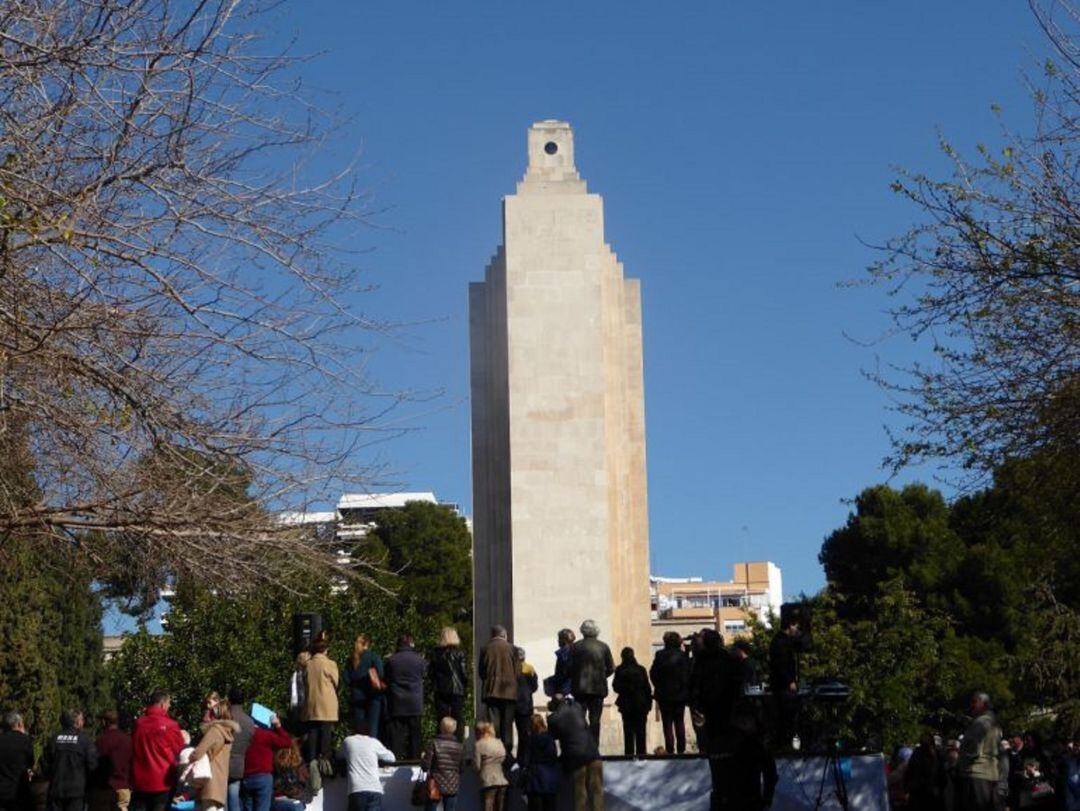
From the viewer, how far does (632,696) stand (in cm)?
1967

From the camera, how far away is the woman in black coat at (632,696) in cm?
1953

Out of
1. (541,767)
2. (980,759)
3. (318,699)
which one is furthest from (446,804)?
(980,759)

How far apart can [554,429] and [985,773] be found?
14604 mm

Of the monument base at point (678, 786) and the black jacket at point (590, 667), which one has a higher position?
the black jacket at point (590, 667)

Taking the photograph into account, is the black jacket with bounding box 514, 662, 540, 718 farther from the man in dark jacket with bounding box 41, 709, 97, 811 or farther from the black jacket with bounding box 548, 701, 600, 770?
the man in dark jacket with bounding box 41, 709, 97, 811

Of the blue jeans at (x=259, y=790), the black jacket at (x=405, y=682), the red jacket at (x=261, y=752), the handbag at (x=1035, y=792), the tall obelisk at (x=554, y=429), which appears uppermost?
the tall obelisk at (x=554, y=429)

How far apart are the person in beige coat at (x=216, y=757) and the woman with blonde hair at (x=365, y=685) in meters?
2.24

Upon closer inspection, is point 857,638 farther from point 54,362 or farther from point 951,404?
point 54,362

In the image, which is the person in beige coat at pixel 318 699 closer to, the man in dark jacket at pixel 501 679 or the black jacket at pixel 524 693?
the man in dark jacket at pixel 501 679

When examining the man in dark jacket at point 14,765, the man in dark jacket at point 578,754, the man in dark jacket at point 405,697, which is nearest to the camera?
the man in dark jacket at point 578,754

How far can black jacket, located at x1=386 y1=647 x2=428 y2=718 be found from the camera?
18.8 metres

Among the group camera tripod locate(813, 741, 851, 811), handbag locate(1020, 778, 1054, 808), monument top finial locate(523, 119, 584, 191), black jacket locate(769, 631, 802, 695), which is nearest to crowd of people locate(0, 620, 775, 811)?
black jacket locate(769, 631, 802, 695)

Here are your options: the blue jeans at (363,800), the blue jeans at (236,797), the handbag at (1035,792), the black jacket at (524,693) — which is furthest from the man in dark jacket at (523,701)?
the handbag at (1035,792)

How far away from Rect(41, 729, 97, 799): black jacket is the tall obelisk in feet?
40.9
